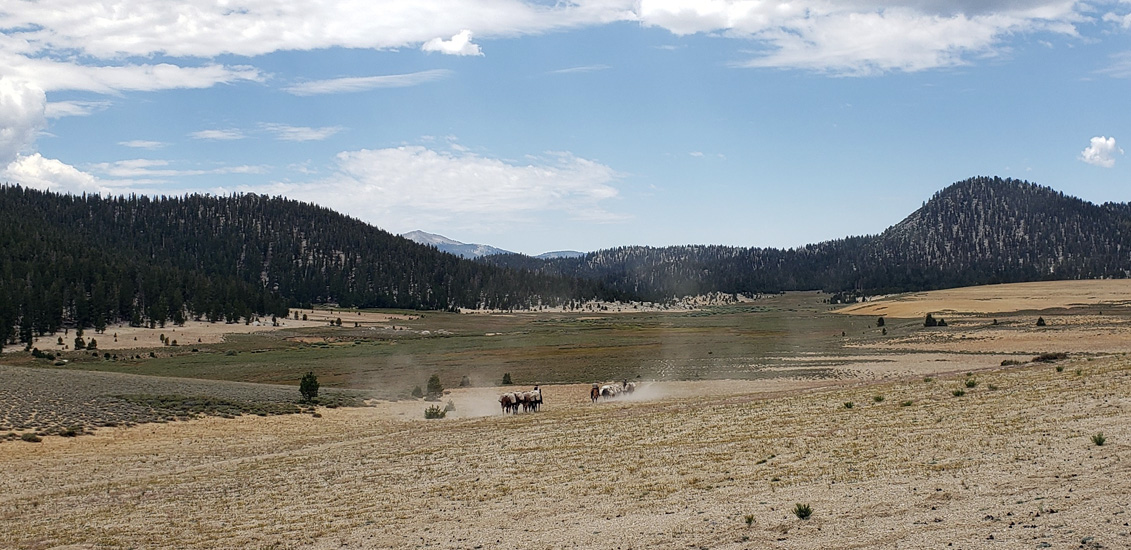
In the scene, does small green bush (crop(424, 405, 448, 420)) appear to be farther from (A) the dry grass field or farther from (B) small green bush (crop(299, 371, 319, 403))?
(B) small green bush (crop(299, 371, 319, 403))

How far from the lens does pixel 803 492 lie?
47.1ft

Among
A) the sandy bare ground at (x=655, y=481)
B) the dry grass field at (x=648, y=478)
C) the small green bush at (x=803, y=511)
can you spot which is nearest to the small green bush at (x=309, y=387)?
the dry grass field at (x=648, y=478)

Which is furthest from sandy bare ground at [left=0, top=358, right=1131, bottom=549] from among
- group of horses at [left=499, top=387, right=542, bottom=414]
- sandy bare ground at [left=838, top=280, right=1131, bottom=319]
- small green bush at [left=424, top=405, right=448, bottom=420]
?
sandy bare ground at [left=838, top=280, right=1131, bottom=319]

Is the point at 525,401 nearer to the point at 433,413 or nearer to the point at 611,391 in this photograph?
the point at 433,413

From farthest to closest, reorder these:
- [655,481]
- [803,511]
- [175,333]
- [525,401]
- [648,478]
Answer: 1. [175,333]
2. [525,401]
3. [648,478]
4. [655,481]
5. [803,511]

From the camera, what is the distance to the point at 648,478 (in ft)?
56.6

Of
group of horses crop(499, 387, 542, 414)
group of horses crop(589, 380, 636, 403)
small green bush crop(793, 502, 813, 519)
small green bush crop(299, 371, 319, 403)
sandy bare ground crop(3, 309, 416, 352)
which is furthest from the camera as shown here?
sandy bare ground crop(3, 309, 416, 352)

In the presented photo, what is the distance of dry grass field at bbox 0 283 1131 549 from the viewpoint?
1209cm

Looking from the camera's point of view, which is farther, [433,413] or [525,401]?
[433,413]

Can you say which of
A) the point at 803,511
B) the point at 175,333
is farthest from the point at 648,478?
the point at 175,333

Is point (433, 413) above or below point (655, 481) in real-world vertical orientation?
below

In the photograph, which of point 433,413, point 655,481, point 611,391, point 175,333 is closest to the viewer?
point 655,481

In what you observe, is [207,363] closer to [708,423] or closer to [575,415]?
[575,415]

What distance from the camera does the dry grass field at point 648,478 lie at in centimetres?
1209
